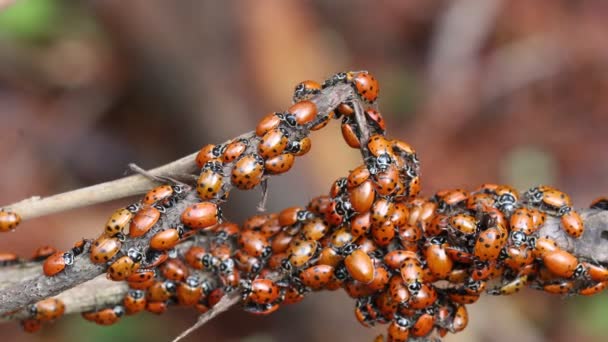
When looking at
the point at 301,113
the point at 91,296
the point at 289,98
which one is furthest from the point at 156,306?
the point at 289,98

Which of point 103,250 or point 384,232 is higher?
point 384,232

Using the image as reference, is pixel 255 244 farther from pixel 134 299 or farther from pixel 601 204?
pixel 601 204

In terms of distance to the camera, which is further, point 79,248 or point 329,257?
point 329,257

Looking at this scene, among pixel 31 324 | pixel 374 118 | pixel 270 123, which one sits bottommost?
pixel 31 324

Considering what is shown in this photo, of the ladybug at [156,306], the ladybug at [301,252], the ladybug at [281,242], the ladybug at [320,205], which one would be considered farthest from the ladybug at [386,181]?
the ladybug at [156,306]

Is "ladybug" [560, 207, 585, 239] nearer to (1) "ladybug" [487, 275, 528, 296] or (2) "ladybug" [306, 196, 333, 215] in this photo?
(1) "ladybug" [487, 275, 528, 296]

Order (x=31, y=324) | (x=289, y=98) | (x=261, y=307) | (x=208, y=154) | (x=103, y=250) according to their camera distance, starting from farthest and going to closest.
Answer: (x=289, y=98), (x=31, y=324), (x=261, y=307), (x=208, y=154), (x=103, y=250)

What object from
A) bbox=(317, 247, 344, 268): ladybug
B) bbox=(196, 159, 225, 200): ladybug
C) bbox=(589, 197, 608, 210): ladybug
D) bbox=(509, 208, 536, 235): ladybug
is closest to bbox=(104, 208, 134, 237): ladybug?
bbox=(196, 159, 225, 200): ladybug
